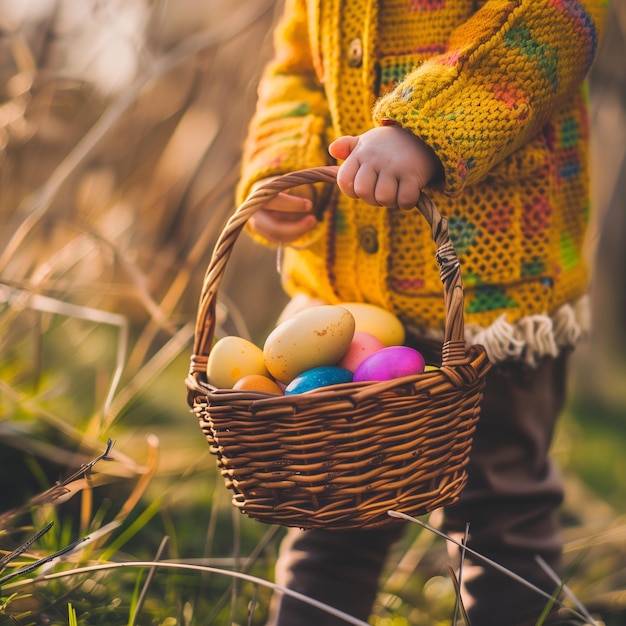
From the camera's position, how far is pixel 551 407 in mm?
1184

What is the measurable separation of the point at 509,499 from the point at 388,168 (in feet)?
1.78

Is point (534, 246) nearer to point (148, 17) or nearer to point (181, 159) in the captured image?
point (148, 17)

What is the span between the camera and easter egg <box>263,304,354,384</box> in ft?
3.01

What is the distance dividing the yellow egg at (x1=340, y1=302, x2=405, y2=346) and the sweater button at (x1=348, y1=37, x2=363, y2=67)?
13.3 inches

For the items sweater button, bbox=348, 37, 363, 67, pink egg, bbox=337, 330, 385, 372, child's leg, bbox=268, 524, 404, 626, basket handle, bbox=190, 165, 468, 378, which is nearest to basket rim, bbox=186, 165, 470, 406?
basket handle, bbox=190, 165, 468, 378

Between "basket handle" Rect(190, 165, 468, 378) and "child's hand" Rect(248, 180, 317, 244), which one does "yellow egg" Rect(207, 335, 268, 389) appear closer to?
"basket handle" Rect(190, 165, 468, 378)

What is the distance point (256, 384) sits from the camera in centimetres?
91

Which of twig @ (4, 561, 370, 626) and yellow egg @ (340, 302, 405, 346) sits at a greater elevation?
yellow egg @ (340, 302, 405, 346)

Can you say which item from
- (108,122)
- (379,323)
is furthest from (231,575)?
(108,122)

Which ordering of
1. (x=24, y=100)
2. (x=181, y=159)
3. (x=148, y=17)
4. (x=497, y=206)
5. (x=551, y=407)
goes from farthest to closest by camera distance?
(x=181, y=159), (x=148, y=17), (x=24, y=100), (x=551, y=407), (x=497, y=206)

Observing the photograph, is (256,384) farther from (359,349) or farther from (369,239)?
(369,239)

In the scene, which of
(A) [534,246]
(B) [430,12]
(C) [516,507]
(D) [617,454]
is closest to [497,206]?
(A) [534,246]

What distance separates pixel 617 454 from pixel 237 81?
146 centimetres

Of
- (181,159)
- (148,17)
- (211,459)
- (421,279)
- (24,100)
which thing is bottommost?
(211,459)
